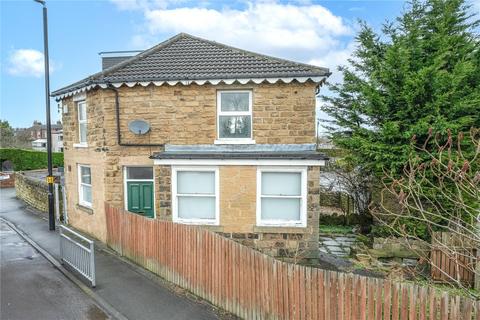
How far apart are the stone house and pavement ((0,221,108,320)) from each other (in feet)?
7.42

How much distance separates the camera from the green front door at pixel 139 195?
34.8 feet

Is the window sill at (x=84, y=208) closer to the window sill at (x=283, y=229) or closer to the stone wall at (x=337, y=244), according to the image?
the window sill at (x=283, y=229)

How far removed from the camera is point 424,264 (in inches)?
359

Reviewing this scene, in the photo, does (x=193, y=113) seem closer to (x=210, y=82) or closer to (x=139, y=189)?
(x=210, y=82)

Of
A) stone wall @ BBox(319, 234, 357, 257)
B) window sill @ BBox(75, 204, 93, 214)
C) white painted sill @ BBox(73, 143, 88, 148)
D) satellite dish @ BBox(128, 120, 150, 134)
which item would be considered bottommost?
stone wall @ BBox(319, 234, 357, 257)

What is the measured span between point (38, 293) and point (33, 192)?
41.1 ft

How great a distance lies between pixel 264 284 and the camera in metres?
5.40

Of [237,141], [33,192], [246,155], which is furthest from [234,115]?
[33,192]

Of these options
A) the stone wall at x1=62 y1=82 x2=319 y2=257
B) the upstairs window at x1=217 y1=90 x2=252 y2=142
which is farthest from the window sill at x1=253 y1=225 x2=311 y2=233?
the upstairs window at x1=217 y1=90 x2=252 y2=142

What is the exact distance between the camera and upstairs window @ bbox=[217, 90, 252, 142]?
9812 millimetres

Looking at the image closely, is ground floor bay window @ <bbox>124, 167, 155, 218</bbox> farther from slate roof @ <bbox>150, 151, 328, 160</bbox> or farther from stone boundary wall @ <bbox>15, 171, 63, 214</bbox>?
stone boundary wall @ <bbox>15, 171, 63, 214</bbox>

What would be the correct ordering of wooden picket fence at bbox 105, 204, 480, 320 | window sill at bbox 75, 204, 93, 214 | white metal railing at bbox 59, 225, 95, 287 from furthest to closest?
window sill at bbox 75, 204, 93, 214 < white metal railing at bbox 59, 225, 95, 287 < wooden picket fence at bbox 105, 204, 480, 320

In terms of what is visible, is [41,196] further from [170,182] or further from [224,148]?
[224,148]

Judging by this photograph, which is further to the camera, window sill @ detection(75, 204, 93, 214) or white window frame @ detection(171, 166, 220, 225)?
window sill @ detection(75, 204, 93, 214)
